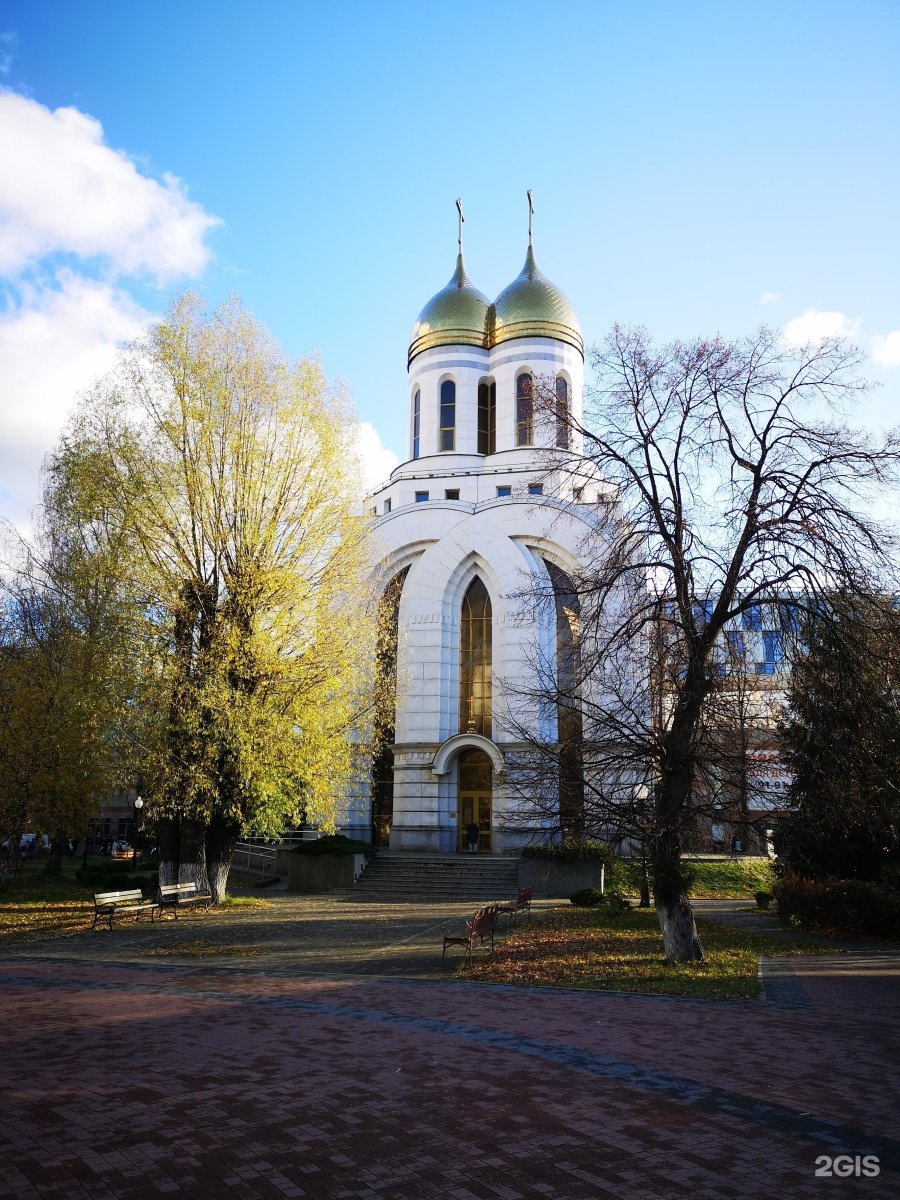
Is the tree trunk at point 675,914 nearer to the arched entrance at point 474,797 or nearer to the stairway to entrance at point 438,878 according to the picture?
the stairway to entrance at point 438,878

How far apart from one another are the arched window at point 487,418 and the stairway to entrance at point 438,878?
18757mm

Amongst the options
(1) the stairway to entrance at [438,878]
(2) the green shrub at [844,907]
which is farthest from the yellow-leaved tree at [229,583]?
(2) the green shrub at [844,907]

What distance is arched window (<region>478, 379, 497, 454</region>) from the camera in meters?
40.5

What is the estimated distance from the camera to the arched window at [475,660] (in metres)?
34.0

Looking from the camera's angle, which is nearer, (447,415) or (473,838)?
(473,838)

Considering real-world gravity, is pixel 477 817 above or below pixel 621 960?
above

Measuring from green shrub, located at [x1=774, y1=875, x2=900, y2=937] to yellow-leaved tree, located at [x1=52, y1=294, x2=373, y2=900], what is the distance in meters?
10.4

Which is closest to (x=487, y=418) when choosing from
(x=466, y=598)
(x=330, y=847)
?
(x=466, y=598)

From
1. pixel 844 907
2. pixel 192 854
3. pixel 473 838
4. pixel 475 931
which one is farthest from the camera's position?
pixel 473 838

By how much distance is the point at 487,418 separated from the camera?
134ft

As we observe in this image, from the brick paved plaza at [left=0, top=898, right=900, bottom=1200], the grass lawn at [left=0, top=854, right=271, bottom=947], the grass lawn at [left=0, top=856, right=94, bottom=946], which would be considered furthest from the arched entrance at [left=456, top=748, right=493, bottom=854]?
the brick paved plaza at [left=0, top=898, right=900, bottom=1200]

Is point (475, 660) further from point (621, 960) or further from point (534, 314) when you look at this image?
point (621, 960)

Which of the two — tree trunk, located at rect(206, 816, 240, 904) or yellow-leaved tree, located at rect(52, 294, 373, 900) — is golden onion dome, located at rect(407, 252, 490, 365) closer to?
yellow-leaved tree, located at rect(52, 294, 373, 900)

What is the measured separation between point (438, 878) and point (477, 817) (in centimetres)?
642
